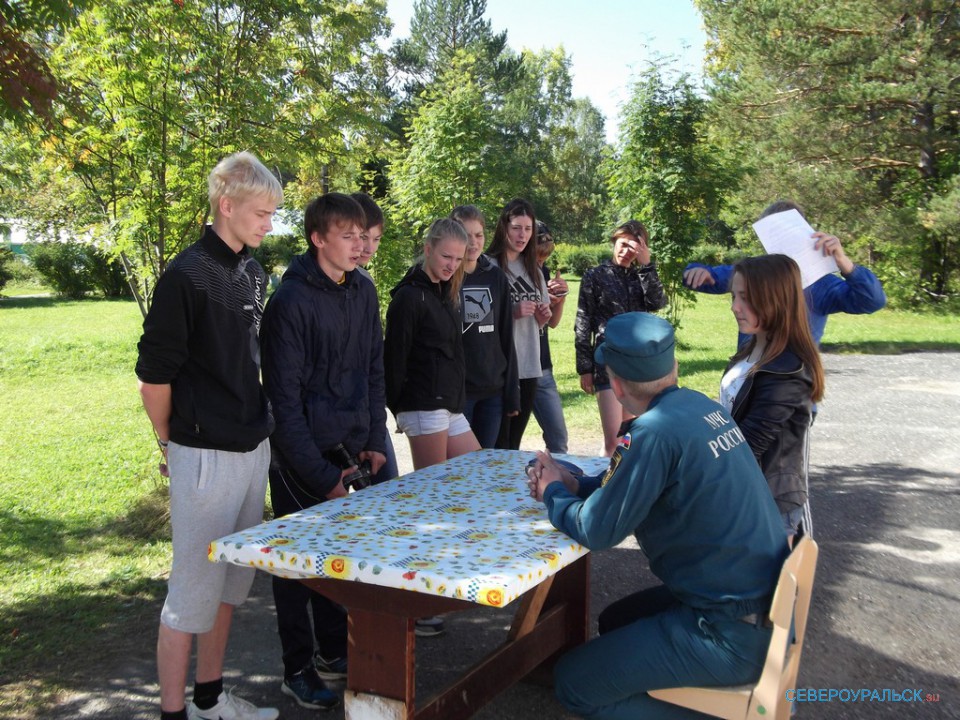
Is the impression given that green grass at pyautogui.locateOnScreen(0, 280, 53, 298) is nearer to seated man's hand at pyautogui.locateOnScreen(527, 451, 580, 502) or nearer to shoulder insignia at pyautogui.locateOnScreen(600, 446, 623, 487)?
seated man's hand at pyautogui.locateOnScreen(527, 451, 580, 502)

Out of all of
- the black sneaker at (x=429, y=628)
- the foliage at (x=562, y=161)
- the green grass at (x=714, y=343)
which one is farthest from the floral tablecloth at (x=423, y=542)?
the foliage at (x=562, y=161)

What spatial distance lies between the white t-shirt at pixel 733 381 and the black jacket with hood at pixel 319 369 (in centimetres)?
144

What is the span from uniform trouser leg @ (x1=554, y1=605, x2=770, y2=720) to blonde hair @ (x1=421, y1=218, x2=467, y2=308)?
198 centimetres

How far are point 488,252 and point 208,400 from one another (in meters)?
2.99

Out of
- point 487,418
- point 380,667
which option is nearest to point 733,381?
point 380,667

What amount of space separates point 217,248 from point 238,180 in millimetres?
238

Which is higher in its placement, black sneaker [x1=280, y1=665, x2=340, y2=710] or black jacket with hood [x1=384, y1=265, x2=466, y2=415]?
black jacket with hood [x1=384, y1=265, x2=466, y2=415]

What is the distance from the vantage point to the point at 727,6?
20.1m

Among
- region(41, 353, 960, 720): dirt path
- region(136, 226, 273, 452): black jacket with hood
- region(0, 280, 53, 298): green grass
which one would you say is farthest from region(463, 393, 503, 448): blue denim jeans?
region(0, 280, 53, 298): green grass

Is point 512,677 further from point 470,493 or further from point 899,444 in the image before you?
point 899,444

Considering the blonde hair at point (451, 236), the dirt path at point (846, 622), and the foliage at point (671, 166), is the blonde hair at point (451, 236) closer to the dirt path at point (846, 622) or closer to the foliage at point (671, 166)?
the dirt path at point (846, 622)

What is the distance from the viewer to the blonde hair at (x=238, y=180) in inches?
112

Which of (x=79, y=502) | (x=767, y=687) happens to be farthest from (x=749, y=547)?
(x=79, y=502)

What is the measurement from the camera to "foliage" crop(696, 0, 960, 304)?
714 inches
